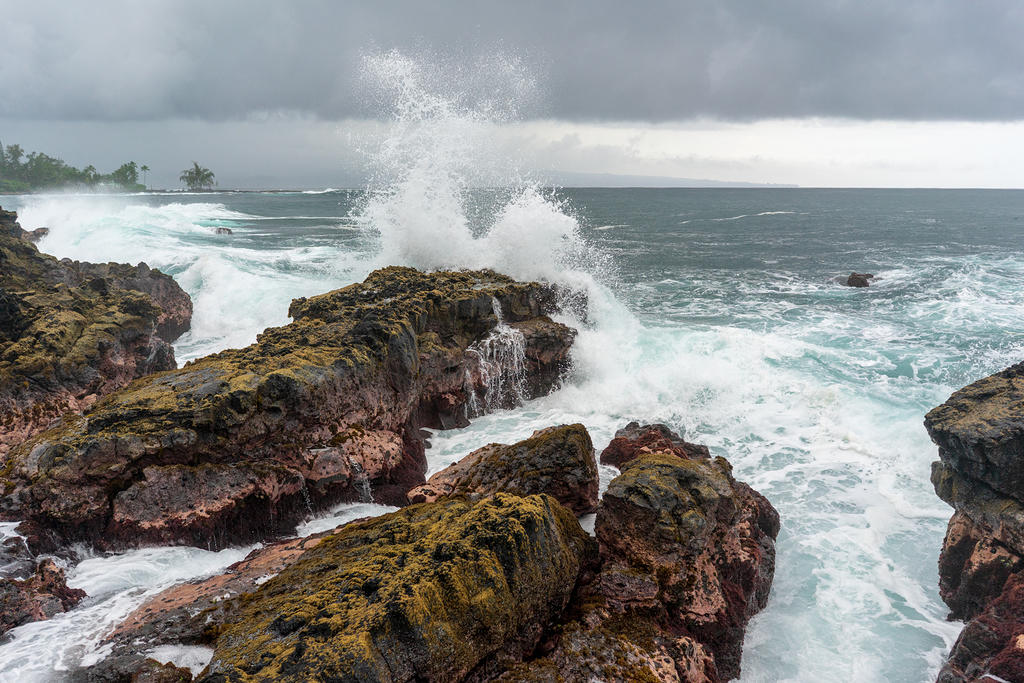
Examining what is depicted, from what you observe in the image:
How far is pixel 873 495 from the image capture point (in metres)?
11.4

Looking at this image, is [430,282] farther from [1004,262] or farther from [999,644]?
[1004,262]

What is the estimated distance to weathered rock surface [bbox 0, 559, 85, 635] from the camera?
614 cm

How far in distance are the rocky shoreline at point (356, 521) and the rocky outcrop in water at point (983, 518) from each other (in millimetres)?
2538

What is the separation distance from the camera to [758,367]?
1731 centimetres

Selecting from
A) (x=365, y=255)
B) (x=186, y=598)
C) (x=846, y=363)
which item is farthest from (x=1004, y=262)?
(x=186, y=598)

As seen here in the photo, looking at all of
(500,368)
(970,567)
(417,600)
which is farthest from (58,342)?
(970,567)

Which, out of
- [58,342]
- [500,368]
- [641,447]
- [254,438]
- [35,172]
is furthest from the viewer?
[35,172]

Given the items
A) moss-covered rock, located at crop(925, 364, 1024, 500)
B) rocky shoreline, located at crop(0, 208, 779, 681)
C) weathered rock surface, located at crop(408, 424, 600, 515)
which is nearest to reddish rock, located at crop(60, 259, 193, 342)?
rocky shoreline, located at crop(0, 208, 779, 681)

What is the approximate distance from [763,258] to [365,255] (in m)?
28.3

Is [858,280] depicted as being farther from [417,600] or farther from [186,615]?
[186,615]

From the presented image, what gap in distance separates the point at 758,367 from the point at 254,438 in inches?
579

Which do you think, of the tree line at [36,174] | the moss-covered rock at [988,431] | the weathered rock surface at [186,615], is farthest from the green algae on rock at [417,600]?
the tree line at [36,174]

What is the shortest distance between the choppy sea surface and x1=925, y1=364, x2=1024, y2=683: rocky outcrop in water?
0.76 m

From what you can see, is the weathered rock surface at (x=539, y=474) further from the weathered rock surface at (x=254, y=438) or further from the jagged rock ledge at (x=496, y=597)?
the weathered rock surface at (x=254, y=438)
